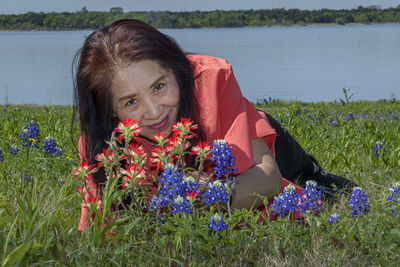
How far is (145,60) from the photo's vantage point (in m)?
3.11

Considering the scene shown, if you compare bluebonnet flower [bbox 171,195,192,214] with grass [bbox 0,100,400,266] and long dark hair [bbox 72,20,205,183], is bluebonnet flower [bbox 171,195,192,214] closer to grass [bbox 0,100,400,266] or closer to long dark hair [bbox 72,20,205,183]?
grass [bbox 0,100,400,266]

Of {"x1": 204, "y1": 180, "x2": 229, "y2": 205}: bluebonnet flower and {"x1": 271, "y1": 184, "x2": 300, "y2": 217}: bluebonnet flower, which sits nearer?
{"x1": 204, "y1": 180, "x2": 229, "y2": 205}: bluebonnet flower

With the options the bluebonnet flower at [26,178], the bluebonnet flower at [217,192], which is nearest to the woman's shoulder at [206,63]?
the bluebonnet flower at [217,192]

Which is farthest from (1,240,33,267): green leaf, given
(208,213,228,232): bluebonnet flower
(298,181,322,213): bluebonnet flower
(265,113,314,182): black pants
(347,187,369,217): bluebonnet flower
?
(265,113,314,182): black pants

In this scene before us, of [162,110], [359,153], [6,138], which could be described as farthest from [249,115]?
[6,138]

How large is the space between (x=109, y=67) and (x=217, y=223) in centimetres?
Answer: 122

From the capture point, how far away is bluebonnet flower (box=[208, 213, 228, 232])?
2453 millimetres

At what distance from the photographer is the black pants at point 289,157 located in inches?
160

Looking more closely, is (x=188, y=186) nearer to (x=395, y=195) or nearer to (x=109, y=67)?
(x=109, y=67)

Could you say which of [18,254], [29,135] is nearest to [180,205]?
[18,254]

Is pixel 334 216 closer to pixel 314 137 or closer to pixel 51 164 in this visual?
pixel 51 164

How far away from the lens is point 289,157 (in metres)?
4.10

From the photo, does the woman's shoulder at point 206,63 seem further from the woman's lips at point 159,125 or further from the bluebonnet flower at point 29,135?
the bluebonnet flower at point 29,135

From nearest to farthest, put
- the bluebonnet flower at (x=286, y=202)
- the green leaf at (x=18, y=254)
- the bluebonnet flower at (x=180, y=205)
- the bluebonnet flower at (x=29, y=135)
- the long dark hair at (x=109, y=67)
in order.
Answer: the green leaf at (x=18, y=254), the bluebonnet flower at (x=180, y=205), the bluebonnet flower at (x=286, y=202), the long dark hair at (x=109, y=67), the bluebonnet flower at (x=29, y=135)
